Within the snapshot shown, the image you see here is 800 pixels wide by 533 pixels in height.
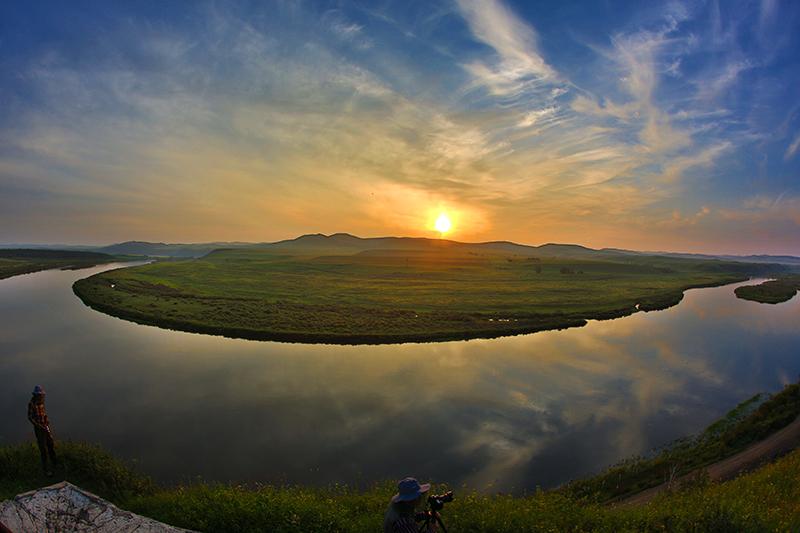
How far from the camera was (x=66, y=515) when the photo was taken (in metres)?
10.0

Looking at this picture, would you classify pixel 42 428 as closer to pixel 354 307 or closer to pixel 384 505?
pixel 384 505

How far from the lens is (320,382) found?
1310 inches

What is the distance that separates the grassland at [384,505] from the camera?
11438 mm

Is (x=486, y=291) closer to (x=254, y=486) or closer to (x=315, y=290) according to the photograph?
(x=315, y=290)

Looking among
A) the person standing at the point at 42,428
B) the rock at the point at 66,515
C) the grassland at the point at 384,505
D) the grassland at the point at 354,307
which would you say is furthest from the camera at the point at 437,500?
the grassland at the point at 354,307

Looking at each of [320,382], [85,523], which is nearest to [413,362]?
[320,382]

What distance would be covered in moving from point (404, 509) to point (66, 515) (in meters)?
9.80

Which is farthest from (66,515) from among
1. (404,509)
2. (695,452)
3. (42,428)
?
(695,452)

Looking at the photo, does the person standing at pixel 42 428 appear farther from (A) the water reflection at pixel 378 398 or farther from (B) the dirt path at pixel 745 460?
(B) the dirt path at pixel 745 460

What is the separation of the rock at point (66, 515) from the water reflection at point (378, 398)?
9.31 meters

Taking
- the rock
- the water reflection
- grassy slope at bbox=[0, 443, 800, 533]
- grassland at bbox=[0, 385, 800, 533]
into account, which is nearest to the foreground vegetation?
the water reflection

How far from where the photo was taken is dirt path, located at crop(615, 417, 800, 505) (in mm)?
17344

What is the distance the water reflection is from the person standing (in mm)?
4582

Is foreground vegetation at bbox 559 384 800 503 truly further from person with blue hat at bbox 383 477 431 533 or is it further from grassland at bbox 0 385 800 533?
person with blue hat at bbox 383 477 431 533
